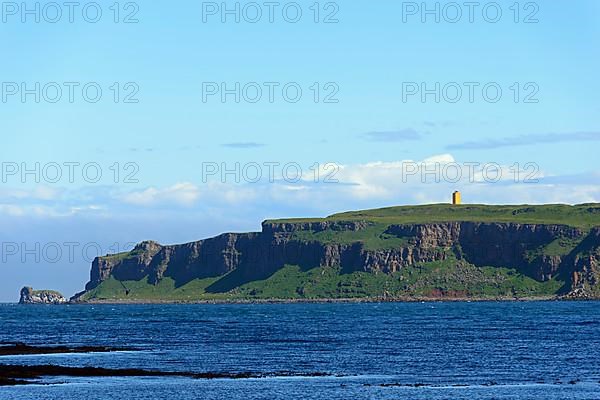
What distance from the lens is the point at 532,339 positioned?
136625 millimetres

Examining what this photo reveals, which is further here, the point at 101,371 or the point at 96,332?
the point at 96,332

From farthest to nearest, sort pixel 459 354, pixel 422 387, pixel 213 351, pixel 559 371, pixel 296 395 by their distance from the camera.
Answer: pixel 213 351 < pixel 459 354 < pixel 559 371 < pixel 422 387 < pixel 296 395

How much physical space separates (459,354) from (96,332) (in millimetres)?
78081

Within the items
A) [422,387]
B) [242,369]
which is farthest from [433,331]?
[422,387]

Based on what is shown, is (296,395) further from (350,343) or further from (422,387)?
(350,343)

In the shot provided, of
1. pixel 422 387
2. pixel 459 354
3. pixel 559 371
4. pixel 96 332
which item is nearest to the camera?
pixel 422 387

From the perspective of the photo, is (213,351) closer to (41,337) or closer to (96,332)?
(41,337)

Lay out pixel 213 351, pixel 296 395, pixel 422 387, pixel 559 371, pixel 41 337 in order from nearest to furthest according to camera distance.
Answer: pixel 296 395 → pixel 422 387 → pixel 559 371 → pixel 213 351 → pixel 41 337

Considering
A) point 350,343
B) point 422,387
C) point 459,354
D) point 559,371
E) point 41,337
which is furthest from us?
point 41,337

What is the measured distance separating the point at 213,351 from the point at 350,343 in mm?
18549

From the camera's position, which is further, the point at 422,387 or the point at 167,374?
the point at 167,374

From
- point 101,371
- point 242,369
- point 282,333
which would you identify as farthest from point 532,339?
point 101,371

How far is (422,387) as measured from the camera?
81.7 m

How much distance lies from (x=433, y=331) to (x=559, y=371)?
70.7m
